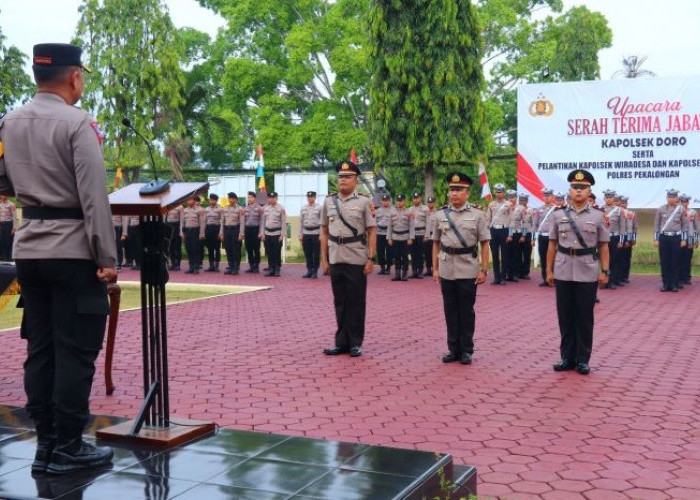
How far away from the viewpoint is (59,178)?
11.6ft

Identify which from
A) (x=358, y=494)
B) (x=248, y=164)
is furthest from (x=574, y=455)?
(x=248, y=164)

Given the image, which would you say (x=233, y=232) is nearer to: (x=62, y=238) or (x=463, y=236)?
(x=463, y=236)

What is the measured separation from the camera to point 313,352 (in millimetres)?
7867

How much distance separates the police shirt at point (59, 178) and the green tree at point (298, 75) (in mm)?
27430

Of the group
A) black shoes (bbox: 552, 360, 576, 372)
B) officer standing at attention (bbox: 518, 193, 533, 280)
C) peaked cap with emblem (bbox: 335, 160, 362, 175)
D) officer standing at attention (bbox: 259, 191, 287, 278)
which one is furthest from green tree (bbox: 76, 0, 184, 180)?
black shoes (bbox: 552, 360, 576, 372)

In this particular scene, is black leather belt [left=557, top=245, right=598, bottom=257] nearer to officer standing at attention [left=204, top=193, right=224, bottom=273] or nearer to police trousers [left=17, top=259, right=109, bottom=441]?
police trousers [left=17, top=259, right=109, bottom=441]

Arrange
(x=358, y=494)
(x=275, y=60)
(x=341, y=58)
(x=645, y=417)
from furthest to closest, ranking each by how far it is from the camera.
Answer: (x=275, y=60)
(x=341, y=58)
(x=645, y=417)
(x=358, y=494)

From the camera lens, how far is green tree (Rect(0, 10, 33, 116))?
88.3 ft

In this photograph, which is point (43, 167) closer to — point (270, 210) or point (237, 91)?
point (270, 210)

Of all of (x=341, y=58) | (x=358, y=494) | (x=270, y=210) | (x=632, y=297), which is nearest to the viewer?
(x=358, y=494)

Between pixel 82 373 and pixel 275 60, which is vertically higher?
pixel 275 60

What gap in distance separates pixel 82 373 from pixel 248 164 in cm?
3735

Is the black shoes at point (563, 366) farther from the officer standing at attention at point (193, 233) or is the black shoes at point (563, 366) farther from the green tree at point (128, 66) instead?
the green tree at point (128, 66)

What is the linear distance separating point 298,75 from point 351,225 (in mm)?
24914
